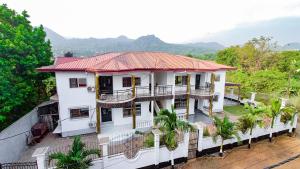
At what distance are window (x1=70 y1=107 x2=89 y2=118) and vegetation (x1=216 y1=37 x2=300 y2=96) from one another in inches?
928

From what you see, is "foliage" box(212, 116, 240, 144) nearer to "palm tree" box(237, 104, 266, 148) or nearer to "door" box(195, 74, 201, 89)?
"palm tree" box(237, 104, 266, 148)

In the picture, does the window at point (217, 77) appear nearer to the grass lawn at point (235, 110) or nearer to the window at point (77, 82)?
the grass lawn at point (235, 110)

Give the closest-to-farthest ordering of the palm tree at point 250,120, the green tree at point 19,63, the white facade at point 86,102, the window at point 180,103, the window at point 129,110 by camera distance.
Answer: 1. the green tree at point 19,63
2. the palm tree at point 250,120
3. the white facade at point 86,102
4. the window at point 129,110
5. the window at point 180,103

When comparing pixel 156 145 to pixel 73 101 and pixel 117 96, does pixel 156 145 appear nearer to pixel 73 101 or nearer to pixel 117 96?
pixel 117 96

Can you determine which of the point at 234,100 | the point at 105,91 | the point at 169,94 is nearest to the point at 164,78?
the point at 169,94

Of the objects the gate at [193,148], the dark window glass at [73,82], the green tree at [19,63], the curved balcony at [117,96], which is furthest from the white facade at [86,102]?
the gate at [193,148]

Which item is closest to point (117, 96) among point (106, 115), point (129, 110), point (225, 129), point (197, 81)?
point (129, 110)

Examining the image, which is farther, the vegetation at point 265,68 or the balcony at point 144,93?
the vegetation at point 265,68

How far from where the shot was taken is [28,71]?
14.6 metres

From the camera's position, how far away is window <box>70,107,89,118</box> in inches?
555

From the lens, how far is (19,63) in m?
14.2

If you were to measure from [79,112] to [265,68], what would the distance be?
3804 centimetres

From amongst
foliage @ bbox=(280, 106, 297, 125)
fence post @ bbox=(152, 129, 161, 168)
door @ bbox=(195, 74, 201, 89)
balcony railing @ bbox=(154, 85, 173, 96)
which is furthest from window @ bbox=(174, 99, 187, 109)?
foliage @ bbox=(280, 106, 297, 125)

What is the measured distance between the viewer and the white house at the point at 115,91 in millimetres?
13305
